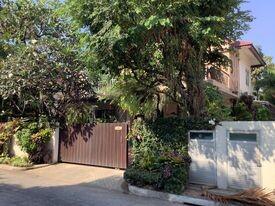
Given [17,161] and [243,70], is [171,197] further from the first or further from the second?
[243,70]

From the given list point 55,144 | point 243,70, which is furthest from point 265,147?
Answer: point 243,70

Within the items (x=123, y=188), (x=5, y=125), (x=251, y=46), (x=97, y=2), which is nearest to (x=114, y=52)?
(x=97, y=2)

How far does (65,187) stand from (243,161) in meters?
5.49

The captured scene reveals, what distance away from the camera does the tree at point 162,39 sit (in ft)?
34.8

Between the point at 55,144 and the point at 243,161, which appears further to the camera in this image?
the point at 55,144

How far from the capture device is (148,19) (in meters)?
10.1

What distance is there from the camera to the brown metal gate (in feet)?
49.5

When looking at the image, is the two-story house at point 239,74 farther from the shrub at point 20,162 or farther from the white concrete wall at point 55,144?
the shrub at point 20,162

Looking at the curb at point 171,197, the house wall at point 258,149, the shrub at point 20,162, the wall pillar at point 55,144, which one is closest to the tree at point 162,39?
the house wall at point 258,149

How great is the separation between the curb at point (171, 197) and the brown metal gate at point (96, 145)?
3626 millimetres

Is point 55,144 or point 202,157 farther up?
point 55,144

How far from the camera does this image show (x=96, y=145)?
52.6ft

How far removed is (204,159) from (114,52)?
14.2 feet

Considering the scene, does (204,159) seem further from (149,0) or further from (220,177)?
(149,0)
